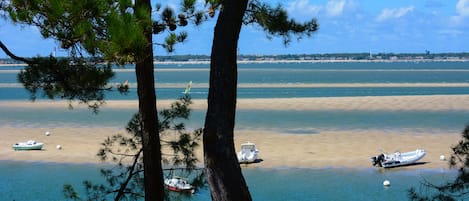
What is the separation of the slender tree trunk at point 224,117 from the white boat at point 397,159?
15685 millimetres

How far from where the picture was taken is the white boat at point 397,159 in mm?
19766

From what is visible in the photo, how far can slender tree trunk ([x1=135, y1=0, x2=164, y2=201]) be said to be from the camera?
655cm

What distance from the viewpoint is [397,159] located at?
66.1ft

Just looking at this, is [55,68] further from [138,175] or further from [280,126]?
[280,126]

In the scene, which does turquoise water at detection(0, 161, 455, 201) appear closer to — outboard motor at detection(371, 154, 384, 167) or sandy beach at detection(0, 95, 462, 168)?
outboard motor at detection(371, 154, 384, 167)

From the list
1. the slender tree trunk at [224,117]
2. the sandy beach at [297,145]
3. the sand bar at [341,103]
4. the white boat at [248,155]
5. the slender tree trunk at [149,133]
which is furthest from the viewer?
the sand bar at [341,103]

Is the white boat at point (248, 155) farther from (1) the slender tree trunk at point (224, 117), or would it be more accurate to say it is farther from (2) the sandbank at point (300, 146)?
(1) the slender tree trunk at point (224, 117)

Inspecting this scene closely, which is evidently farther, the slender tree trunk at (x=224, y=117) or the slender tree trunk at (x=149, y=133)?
the slender tree trunk at (x=149, y=133)

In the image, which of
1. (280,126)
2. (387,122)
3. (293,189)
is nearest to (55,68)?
(293,189)

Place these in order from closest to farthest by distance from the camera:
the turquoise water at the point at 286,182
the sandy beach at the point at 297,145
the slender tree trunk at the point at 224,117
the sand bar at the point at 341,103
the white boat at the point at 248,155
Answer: the slender tree trunk at the point at 224,117
the turquoise water at the point at 286,182
the white boat at the point at 248,155
the sandy beach at the point at 297,145
the sand bar at the point at 341,103

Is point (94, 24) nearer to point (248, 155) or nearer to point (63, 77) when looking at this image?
point (63, 77)

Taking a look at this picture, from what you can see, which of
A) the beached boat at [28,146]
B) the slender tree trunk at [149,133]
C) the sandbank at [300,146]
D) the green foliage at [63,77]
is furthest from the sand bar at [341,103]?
the slender tree trunk at [149,133]

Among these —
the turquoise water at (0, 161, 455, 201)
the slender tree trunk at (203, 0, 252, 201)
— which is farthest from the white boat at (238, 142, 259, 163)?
the slender tree trunk at (203, 0, 252, 201)

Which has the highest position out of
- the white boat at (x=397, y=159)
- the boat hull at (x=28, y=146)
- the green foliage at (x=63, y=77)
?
the green foliage at (x=63, y=77)
